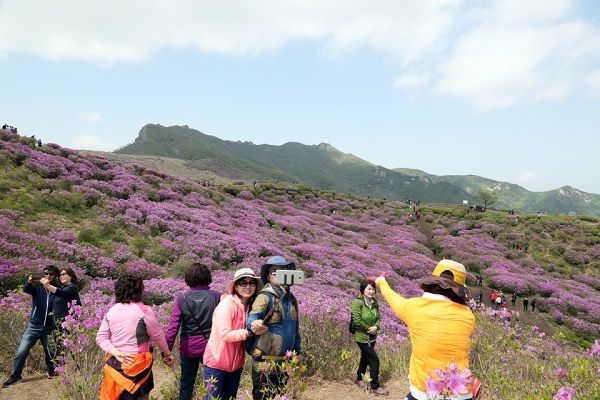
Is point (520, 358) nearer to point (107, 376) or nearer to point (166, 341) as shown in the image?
point (166, 341)

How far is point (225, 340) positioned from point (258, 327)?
1.55 ft

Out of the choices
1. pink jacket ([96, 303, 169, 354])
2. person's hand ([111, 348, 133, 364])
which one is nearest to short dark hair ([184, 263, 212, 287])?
pink jacket ([96, 303, 169, 354])

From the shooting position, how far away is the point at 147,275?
1240cm

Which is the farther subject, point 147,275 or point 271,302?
point 147,275

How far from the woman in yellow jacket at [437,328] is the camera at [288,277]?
1.07 m

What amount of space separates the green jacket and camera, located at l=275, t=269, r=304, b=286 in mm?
2792

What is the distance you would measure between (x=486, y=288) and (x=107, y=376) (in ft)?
84.9

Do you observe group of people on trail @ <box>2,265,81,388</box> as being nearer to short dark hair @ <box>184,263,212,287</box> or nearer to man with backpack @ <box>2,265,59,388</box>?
man with backpack @ <box>2,265,59,388</box>

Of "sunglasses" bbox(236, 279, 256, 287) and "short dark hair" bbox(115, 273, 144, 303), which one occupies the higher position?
"sunglasses" bbox(236, 279, 256, 287)

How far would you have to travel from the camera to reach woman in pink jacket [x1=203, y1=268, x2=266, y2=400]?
3656mm

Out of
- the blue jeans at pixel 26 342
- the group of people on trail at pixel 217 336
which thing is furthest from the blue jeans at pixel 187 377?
the blue jeans at pixel 26 342

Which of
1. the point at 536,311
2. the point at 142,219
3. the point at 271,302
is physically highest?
the point at 271,302

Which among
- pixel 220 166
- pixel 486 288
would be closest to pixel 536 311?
pixel 486 288

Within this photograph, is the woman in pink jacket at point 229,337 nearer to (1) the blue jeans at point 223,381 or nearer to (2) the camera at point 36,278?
(1) the blue jeans at point 223,381
